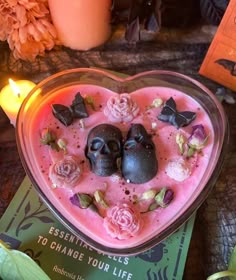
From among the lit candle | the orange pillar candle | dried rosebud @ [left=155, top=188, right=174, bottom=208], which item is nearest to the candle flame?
the lit candle

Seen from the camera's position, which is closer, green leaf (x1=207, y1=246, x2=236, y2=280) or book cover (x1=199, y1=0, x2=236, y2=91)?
green leaf (x1=207, y1=246, x2=236, y2=280)

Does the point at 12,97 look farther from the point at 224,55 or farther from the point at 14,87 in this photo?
the point at 224,55

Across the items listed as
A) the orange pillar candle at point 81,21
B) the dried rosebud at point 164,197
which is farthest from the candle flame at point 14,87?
the dried rosebud at point 164,197

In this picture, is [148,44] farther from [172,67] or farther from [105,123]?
[105,123]

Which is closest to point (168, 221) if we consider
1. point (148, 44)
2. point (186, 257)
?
point (186, 257)

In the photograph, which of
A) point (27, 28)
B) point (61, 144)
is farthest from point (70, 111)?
point (27, 28)

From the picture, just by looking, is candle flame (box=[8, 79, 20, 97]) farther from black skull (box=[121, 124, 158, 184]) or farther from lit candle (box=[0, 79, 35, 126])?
black skull (box=[121, 124, 158, 184])
